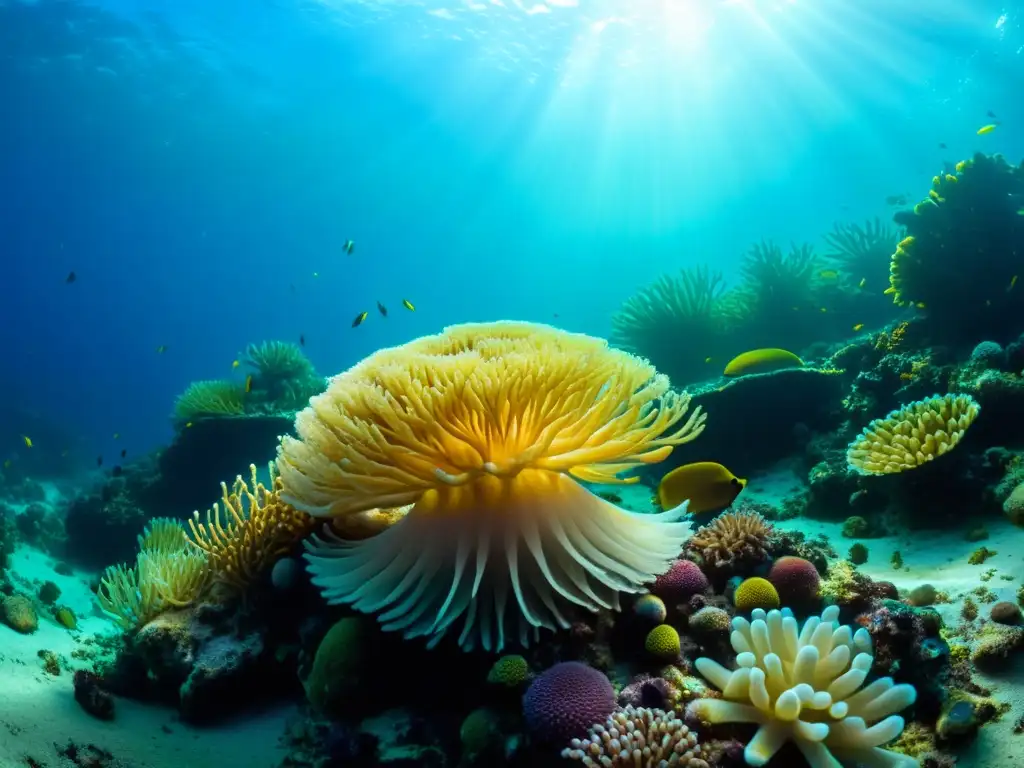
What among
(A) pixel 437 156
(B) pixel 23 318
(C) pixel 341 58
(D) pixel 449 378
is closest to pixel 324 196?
(A) pixel 437 156

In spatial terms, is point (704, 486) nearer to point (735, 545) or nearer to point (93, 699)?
point (735, 545)

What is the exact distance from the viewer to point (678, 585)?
3.18m

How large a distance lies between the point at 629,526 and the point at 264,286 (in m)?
103

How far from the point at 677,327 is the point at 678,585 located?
406 inches

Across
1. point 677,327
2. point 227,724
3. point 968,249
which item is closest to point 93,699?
point 227,724

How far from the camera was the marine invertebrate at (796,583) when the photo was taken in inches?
127

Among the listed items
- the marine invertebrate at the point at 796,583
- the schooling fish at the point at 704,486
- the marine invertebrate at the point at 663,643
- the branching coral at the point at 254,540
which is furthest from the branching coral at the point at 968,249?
the branching coral at the point at 254,540

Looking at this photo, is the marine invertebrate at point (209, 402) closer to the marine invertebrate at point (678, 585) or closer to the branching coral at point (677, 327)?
the branching coral at point (677, 327)

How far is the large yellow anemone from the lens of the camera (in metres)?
2.64

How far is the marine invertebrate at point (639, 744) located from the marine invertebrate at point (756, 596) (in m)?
1.00

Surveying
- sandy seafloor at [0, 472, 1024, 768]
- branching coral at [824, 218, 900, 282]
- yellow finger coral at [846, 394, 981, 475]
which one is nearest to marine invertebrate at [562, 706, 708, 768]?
sandy seafloor at [0, 472, 1024, 768]

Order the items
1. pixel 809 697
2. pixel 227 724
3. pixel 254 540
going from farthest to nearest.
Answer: pixel 254 540, pixel 227 724, pixel 809 697

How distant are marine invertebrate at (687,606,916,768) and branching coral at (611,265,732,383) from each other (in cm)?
1043

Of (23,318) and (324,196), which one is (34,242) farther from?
(324,196)
